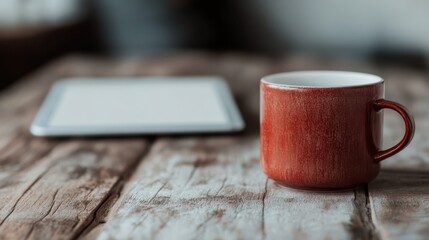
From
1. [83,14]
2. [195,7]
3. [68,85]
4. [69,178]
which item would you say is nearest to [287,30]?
[195,7]

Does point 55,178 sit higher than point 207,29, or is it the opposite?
point 55,178

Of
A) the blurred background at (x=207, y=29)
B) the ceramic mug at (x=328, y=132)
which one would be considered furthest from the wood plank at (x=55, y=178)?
the blurred background at (x=207, y=29)

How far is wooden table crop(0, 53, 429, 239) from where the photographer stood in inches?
19.5

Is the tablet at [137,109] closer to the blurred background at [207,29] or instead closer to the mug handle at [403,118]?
the mug handle at [403,118]

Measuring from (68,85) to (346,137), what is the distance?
628 mm

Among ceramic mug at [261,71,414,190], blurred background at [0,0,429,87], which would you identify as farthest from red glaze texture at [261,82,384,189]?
blurred background at [0,0,429,87]

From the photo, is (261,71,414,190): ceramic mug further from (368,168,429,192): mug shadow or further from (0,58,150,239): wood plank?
(0,58,150,239): wood plank

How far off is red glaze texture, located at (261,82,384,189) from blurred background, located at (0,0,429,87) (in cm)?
201

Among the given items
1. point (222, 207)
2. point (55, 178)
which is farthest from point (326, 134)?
point (55, 178)

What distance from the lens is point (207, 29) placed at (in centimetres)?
306

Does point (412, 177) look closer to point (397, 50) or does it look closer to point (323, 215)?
point (323, 215)

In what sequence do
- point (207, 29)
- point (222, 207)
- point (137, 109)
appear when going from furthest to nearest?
point (207, 29)
point (137, 109)
point (222, 207)


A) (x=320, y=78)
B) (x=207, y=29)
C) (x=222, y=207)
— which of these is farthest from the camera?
(x=207, y=29)

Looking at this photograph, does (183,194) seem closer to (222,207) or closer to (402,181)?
(222,207)
